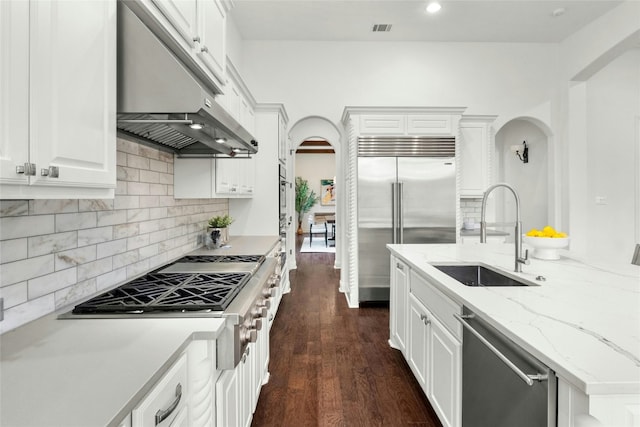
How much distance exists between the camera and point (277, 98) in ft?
15.9

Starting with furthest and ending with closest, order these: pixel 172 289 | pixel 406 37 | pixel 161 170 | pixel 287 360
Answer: pixel 406 37
pixel 287 360
pixel 161 170
pixel 172 289

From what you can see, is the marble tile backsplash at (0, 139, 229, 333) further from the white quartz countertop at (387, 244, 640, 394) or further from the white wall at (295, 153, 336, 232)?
the white wall at (295, 153, 336, 232)

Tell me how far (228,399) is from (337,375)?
1391 mm

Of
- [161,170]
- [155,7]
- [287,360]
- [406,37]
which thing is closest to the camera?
[155,7]

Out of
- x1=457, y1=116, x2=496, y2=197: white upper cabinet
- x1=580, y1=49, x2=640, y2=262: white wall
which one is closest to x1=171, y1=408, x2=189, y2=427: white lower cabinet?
x1=457, y1=116, x2=496, y2=197: white upper cabinet

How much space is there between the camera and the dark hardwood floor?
6.60 feet

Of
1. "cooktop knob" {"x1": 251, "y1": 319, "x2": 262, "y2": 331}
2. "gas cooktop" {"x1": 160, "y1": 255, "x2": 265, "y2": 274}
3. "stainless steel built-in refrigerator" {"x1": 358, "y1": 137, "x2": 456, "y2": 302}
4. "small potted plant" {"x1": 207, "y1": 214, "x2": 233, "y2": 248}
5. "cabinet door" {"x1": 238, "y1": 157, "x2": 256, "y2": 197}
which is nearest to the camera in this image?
"cooktop knob" {"x1": 251, "y1": 319, "x2": 262, "y2": 331}

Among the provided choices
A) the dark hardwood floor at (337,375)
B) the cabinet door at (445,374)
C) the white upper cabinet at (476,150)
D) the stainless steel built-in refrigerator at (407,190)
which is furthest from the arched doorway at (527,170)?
the cabinet door at (445,374)

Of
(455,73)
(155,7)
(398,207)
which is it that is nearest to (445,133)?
(398,207)

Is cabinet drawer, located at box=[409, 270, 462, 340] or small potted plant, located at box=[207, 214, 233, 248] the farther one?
small potted plant, located at box=[207, 214, 233, 248]

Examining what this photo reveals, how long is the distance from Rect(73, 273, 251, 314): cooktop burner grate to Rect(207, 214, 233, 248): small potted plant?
1034mm

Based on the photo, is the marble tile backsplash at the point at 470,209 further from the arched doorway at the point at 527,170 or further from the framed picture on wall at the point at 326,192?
the framed picture on wall at the point at 326,192

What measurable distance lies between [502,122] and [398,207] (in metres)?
2.41

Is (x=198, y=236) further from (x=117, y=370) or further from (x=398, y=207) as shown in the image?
(x=398, y=207)
